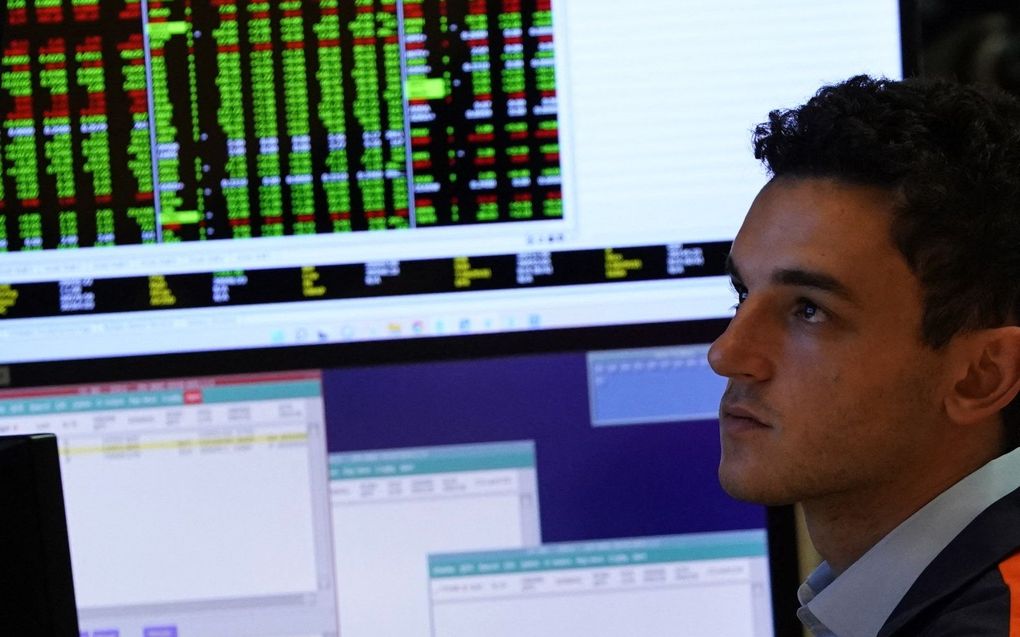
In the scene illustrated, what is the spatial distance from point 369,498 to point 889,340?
565mm

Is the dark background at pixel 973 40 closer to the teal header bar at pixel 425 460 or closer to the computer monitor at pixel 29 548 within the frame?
the teal header bar at pixel 425 460

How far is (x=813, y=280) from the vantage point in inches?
41.3

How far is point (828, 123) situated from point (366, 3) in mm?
500

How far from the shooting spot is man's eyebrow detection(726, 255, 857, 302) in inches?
40.9

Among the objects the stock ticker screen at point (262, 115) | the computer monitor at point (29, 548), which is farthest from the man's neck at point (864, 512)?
the computer monitor at point (29, 548)

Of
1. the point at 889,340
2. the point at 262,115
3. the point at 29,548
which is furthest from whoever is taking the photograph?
the point at 262,115

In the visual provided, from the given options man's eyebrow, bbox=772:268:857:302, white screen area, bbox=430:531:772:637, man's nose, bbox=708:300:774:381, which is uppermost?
man's eyebrow, bbox=772:268:857:302

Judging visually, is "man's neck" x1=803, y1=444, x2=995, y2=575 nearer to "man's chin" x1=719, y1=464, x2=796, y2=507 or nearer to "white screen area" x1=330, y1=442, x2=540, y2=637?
"man's chin" x1=719, y1=464, x2=796, y2=507

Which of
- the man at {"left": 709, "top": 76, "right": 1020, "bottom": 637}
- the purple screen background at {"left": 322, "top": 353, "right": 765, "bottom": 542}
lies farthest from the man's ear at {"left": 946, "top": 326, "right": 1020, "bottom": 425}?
the purple screen background at {"left": 322, "top": 353, "right": 765, "bottom": 542}

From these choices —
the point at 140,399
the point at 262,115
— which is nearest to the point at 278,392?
the point at 140,399

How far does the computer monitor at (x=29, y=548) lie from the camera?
0.87 meters

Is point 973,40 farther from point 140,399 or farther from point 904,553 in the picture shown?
point 140,399

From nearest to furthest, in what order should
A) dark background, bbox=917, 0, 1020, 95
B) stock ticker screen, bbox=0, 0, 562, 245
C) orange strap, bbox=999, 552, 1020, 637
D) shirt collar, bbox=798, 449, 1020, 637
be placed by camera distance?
1. orange strap, bbox=999, 552, 1020, 637
2. shirt collar, bbox=798, 449, 1020, 637
3. stock ticker screen, bbox=0, 0, 562, 245
4. dark background, bbox=917, 0, 1020, 95

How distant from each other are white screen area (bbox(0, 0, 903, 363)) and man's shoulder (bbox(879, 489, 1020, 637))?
0.46 m
